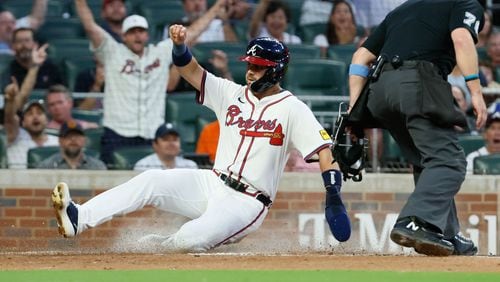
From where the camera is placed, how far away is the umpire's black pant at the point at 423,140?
640 centimetres

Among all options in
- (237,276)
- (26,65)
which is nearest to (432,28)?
(237,276)

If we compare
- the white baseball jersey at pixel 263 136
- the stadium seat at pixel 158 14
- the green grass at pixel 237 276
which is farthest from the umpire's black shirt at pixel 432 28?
the stadium seat at pixel 158 14

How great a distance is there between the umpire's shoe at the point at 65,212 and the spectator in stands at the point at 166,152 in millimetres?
3284

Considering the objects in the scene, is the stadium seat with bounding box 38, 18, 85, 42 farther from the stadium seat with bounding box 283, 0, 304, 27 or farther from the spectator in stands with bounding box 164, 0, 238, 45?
the stadium seat with bounding box 283, 0, 304, 27

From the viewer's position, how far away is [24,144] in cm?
1012

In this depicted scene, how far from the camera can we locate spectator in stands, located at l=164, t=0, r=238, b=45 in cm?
1105

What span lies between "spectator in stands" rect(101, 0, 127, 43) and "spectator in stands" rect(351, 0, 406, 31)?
225cm

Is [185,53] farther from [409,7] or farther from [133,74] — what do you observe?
[133,74]

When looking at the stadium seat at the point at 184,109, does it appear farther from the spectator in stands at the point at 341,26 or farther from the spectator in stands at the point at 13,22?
the spectator in stands at the point at 13,22

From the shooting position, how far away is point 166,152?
32.5ft

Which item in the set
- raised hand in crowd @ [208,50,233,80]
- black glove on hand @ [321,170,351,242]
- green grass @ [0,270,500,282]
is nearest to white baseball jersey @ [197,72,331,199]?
black glove on hand @ [321,170,351,242]

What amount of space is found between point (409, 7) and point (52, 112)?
444cm

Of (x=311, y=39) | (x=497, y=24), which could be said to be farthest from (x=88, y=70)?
(x=497, y=24)

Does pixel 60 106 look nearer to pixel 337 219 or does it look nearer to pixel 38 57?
pixel 38 57
